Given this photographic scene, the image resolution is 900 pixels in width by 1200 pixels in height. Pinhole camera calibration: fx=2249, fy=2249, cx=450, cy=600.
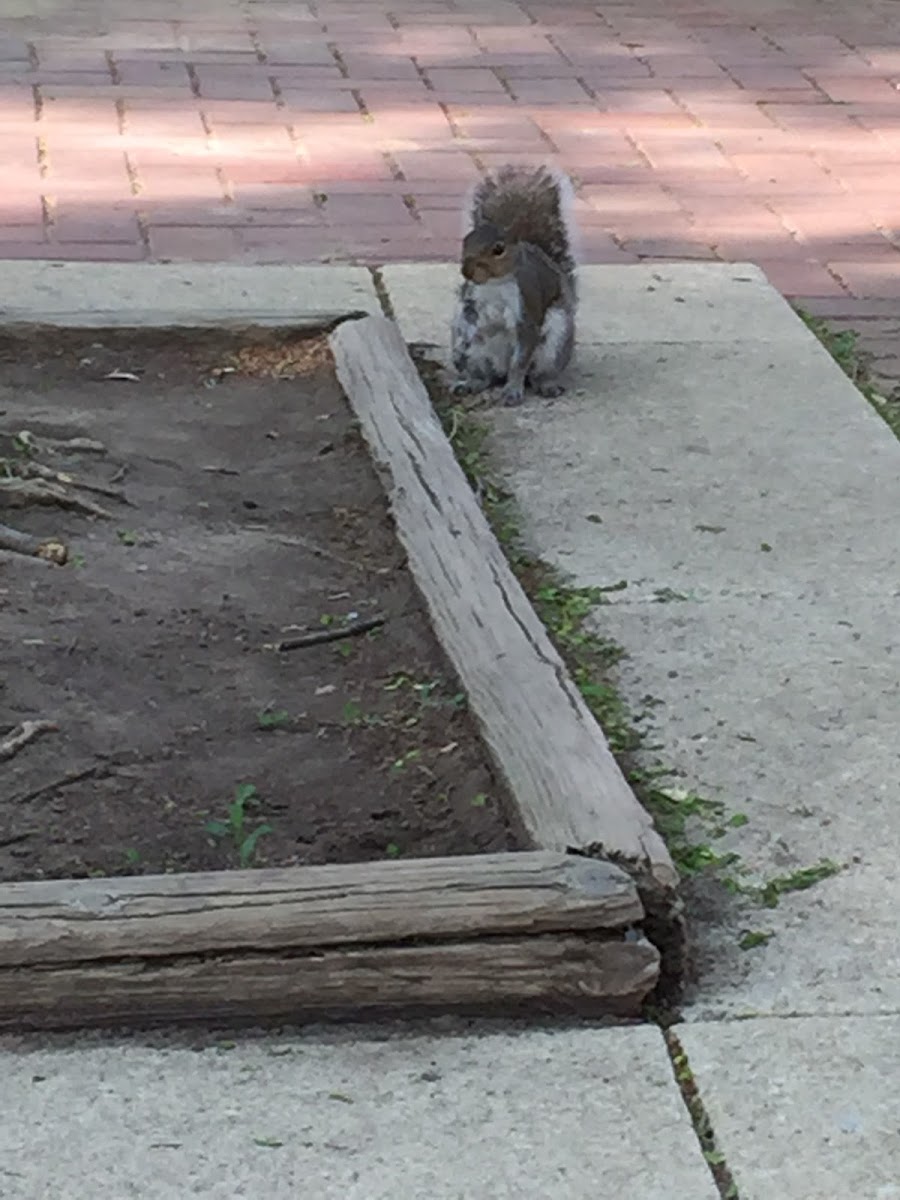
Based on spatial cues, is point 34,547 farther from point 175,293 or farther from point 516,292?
point 175,293

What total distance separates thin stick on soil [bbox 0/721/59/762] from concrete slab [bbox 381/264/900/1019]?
888 mm

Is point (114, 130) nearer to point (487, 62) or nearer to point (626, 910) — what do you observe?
point (487, 62)

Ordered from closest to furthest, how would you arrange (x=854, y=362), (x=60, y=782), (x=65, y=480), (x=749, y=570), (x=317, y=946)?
(x=317, y=946)
(x=60, y=782)
(x=749, y=570)
(x=65, y=480)
(x=854, y=362)

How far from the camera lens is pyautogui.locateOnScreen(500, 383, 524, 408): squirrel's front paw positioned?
4848mm

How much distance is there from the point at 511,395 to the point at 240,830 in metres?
2.06

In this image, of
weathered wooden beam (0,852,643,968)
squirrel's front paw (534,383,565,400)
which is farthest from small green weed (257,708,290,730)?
squirrel's front paw (534,383,565,400)

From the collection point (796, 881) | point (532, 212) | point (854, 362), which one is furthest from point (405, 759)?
point (854, 362)

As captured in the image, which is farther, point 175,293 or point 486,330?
point 175,293

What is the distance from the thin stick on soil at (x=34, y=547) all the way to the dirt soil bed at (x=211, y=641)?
0.12 ft

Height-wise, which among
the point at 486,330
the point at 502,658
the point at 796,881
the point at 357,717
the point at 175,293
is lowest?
the point at 175,293

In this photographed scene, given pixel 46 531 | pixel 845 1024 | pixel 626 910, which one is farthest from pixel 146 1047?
pixel 46 531

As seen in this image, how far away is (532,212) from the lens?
4.87m

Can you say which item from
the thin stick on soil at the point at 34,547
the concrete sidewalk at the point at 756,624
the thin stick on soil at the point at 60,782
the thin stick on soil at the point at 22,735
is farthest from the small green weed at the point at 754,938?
the thin stick on soil at the point at 34,547

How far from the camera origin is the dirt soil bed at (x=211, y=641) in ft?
9.83
